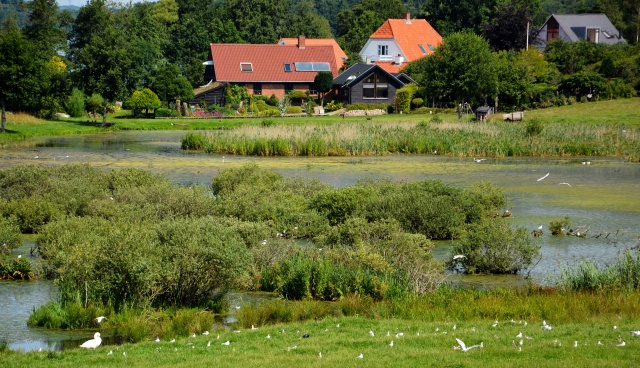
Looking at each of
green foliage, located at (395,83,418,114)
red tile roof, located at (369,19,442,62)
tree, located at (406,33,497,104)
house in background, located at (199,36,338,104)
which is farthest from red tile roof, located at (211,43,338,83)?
tree, located at (406,33,497,104)

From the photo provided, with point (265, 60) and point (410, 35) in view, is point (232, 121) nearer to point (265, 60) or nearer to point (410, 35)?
point (265, 60)

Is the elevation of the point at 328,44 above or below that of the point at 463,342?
above

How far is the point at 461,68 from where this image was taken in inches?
2461

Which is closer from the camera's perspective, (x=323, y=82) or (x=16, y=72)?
(x=16, y=72)

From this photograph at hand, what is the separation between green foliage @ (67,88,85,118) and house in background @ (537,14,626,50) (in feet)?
172

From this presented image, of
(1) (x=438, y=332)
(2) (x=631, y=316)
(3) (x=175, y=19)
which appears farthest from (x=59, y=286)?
(3) (x=175, y=19)

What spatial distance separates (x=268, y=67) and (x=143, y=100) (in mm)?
18204

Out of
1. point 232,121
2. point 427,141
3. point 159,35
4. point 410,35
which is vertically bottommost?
point 427,141

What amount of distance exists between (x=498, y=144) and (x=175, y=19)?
248 feet

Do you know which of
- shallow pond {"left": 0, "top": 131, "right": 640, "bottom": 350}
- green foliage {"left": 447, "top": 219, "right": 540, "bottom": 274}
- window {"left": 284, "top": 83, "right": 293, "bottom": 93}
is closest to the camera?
green foliage {"left": 447, "top": 219, "right": 540, "bottom": 274}

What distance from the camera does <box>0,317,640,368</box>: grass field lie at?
35.1ft

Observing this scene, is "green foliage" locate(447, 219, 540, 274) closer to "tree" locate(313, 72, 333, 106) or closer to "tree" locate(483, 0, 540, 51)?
"tree" locate(313, 72, 333, 106)

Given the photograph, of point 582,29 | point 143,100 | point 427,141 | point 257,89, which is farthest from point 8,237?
point 582,29

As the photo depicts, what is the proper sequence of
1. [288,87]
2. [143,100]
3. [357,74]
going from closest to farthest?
[143,100]
[357,74]
[288,87]
